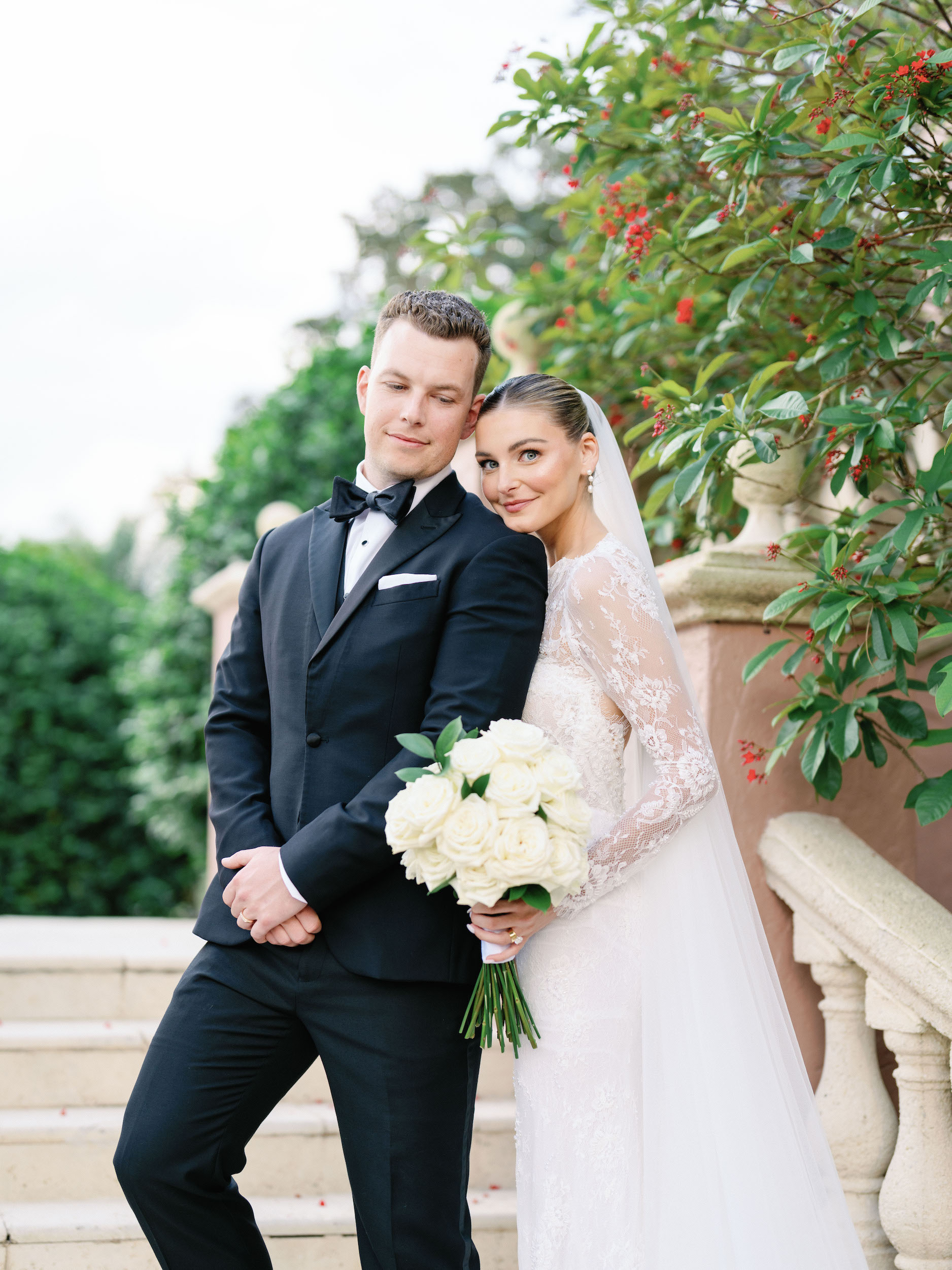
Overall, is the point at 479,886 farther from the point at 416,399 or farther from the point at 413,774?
the point at 416,399

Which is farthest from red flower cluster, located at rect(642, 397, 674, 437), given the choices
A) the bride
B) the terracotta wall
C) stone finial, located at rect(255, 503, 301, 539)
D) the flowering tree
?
stone finial, located at rect(255, 503, 301, 539)

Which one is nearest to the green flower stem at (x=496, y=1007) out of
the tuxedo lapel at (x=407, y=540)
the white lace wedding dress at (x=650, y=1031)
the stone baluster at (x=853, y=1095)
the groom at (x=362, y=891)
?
the groom at (x=362, y=891)

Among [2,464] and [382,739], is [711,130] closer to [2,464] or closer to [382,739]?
[382,739]

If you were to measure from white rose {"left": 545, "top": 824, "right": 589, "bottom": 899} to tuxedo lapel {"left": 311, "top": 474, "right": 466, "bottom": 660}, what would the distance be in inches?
21.6

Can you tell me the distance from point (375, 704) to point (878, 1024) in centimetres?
146

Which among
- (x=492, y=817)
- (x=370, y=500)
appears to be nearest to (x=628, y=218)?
(x=370, y=500)

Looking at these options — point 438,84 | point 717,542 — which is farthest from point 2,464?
point 717,542

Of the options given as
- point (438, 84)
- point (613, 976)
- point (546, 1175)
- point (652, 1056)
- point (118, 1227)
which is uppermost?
point (438, 84)

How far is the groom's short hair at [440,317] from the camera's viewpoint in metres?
2.02

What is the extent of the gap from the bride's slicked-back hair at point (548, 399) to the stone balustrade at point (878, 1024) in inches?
50.5

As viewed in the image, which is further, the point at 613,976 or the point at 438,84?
the point at 438,84

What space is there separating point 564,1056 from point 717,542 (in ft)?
9.17

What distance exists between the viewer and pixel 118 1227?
270 cm

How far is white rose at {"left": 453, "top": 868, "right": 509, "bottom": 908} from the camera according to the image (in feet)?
5.28
